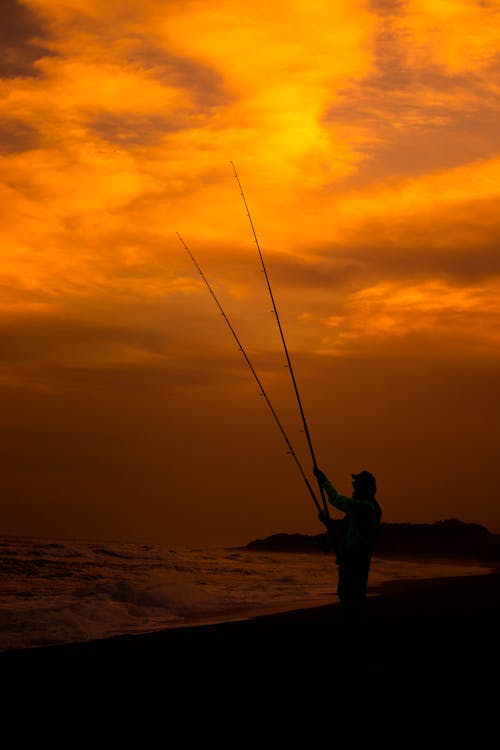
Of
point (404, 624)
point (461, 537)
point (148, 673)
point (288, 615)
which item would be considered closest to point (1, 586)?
point (288, 615)

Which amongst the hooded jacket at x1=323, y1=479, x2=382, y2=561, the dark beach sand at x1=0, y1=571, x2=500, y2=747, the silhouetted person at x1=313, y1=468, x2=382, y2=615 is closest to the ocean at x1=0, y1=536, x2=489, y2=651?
the dark beach sand at x1=0, y1=571, x2=500, y2=747

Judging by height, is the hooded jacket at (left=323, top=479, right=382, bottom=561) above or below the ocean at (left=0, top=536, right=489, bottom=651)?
above

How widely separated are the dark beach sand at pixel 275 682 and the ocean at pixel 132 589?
2146mm

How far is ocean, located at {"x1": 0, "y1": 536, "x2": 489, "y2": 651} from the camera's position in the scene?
11789 millimetres

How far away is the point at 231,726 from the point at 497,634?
415 cm

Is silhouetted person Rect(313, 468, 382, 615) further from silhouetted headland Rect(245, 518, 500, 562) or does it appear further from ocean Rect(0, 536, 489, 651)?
silhouetted headland Rect(245, 518, 500, 562)

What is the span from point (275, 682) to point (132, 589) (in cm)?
914

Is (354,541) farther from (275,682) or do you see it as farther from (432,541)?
(432,541)

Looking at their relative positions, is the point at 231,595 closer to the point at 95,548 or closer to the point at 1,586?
the point at 1,586

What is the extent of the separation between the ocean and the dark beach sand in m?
2.15

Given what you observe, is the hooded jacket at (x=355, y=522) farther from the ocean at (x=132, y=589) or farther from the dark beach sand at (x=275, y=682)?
the ocean at (x=132, y=589)

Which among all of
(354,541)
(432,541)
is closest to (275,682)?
(354,541)

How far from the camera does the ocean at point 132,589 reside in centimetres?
1179

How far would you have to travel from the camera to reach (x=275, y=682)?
631 cm
